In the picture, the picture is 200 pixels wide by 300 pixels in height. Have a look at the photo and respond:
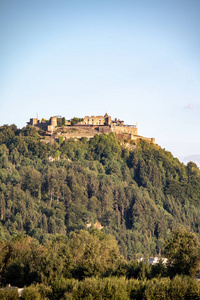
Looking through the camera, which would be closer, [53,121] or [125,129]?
[53,121]

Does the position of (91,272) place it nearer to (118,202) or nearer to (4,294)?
(4,294)

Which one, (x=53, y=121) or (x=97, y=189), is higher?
(x=53, y=121)

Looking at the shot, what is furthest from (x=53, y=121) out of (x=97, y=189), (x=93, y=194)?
(x=93, y=194)

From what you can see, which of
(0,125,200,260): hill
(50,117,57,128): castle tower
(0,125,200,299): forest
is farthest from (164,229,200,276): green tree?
(50,117,57,128): castle tower

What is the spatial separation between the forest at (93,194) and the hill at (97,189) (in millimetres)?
197

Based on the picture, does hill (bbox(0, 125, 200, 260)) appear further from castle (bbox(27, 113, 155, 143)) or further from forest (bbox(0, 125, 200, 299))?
castle (bbox(27, 113, 155, 143))

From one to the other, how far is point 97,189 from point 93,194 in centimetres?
134

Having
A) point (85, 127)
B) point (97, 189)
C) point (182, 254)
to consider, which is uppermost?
point (85, 127)

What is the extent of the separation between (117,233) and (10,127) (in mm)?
45230

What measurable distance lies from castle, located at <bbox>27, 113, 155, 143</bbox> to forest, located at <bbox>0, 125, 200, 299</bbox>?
2.07m

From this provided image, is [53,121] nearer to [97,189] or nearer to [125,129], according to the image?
[125,129]

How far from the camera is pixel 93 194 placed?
13100cm

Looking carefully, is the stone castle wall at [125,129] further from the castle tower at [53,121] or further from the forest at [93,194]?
the castle tower at [53,121]

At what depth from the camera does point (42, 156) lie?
5497 inches
